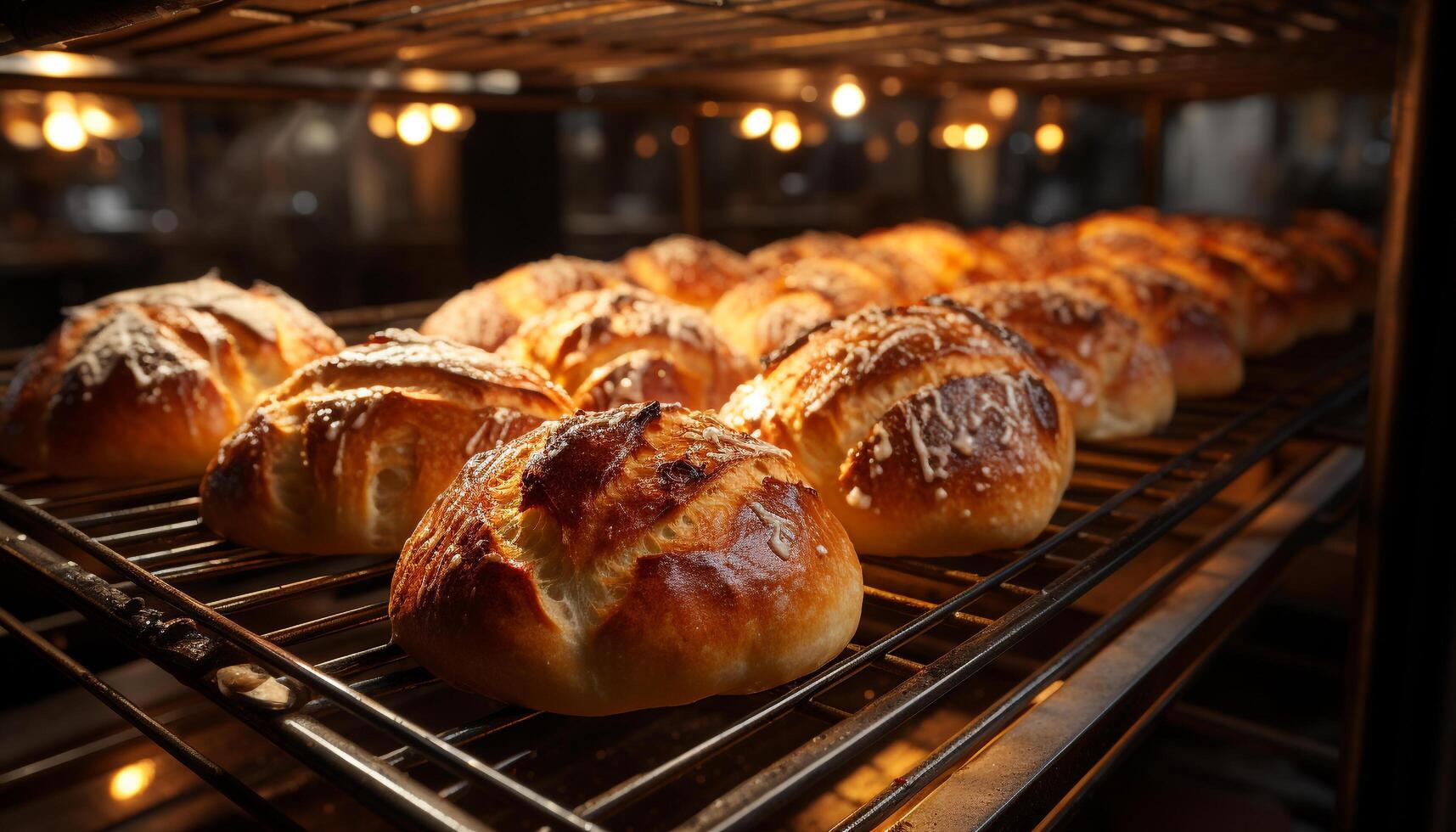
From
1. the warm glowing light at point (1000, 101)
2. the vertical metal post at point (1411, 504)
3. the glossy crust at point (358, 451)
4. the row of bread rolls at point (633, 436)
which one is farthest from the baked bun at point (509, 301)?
the warm glowing light at point (1000, 101)

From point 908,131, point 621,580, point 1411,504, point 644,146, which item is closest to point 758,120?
point 621,580

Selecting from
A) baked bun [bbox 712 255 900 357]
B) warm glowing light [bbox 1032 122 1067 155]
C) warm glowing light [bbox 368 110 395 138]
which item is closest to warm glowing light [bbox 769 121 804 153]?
baked bun [bbox 712 255 900 357]

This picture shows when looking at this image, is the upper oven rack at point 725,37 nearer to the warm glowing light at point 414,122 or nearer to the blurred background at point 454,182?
the warm glowing light at point 414,122

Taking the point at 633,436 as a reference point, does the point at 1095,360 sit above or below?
below

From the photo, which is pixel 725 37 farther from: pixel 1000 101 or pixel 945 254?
pixel 1000 101

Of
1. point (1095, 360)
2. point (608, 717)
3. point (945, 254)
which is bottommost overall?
point (608, 717)

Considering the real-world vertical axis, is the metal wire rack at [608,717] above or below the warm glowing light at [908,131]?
below

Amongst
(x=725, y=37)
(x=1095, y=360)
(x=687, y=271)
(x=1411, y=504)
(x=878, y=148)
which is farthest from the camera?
(x=878, y=148)
